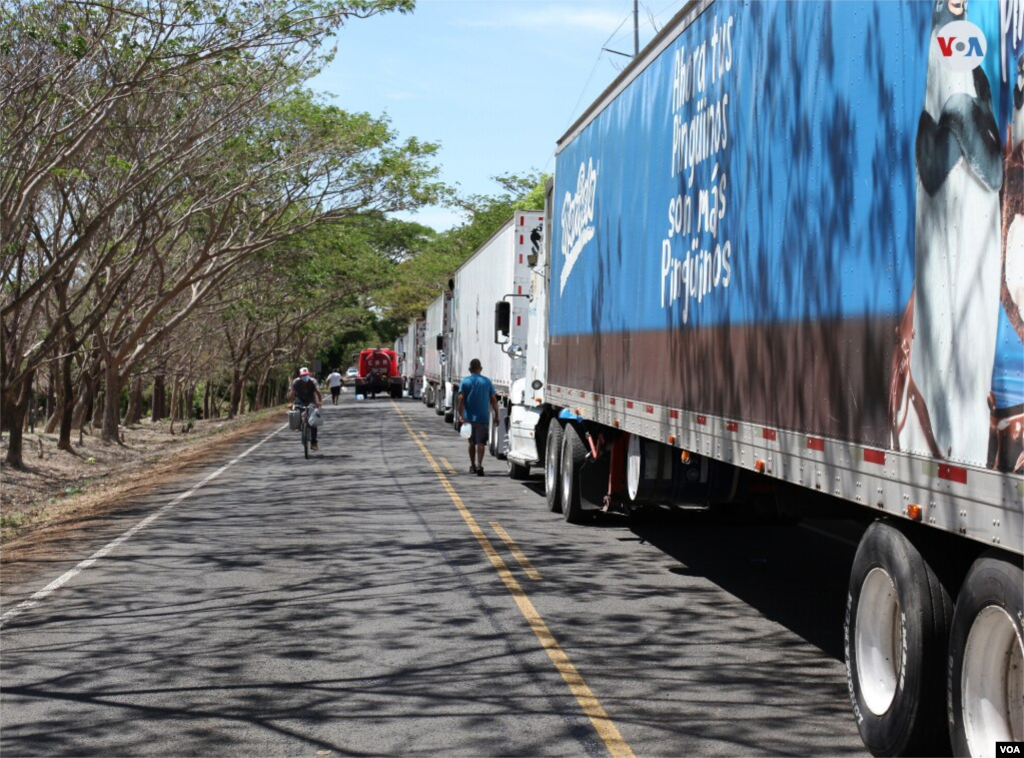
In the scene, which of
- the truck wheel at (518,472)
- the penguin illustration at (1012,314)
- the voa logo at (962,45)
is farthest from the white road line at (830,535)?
the penguin illustration at (1012,314)

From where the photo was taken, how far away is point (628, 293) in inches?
A: 483

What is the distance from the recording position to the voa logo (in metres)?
5.13

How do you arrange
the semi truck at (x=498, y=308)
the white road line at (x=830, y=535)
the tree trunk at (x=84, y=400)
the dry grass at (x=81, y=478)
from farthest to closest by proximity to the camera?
the tree trunk at (x=84, y=400) < the semi truck at (x=498, y=308) < the dry grass at (x=81, y=478) < the white road line at (x=830, y=535)

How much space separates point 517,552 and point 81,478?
15.8 meters

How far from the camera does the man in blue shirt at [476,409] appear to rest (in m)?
22.5

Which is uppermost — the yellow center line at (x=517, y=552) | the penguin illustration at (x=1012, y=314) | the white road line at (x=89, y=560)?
the penguin illustration at (x=1012, y=314)

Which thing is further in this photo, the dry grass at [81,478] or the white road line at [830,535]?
the dry grass at [81,478]

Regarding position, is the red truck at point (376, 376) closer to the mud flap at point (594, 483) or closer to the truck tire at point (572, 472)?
the truck tire at point (572, 472)

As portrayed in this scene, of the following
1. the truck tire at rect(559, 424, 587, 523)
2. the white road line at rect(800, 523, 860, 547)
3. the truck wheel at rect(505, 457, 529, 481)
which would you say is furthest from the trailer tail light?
the truck wheel at rect(505, 457, 529, 481)

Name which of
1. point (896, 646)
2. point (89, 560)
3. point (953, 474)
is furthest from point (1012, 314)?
point (89, 560)

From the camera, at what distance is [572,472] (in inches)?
599

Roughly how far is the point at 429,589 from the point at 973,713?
6.09m

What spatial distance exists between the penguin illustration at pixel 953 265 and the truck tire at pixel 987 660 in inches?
19.0

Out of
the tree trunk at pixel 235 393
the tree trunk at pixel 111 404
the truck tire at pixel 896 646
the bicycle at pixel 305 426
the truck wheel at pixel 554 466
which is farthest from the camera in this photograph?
the tree trunk at pixel 235 393
